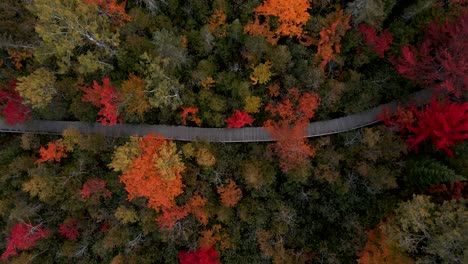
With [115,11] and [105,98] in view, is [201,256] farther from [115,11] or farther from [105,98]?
[115,11]

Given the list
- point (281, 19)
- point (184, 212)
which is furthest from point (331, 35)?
point (184, 212)

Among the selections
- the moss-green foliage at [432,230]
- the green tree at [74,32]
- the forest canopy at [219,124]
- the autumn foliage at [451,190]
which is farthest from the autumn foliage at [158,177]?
the autumn foliage at [451,190]

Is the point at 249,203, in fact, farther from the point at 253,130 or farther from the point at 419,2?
the point at 419,2

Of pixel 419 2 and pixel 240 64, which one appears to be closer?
pixel 419 2

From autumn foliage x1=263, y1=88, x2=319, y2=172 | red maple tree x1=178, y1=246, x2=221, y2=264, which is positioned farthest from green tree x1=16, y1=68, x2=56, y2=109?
autumn foliage x1=263, y1=88, x2=319, y2=172

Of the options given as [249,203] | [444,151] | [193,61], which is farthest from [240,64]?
[444,151]

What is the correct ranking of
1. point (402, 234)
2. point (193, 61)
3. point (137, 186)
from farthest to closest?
point (193, 61)
point (137, 186)
point (402, 234)
